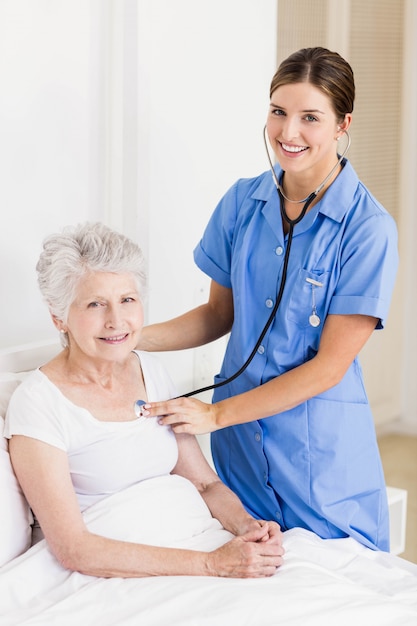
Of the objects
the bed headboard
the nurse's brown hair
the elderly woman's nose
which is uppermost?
the nurse's brown hair

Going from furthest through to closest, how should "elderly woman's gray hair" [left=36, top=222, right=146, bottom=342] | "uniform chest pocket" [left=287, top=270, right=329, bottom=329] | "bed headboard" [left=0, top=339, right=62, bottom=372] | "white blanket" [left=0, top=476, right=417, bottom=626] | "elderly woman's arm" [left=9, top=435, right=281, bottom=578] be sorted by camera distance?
"bed headboard" [left=0, top=339, right=62, bottom=372]
"uniform chest pocket" [left=287, top=270, right=329, bottom=329]
"elderly woman's gray hair" [left=36, top=222, right=146, bottom=342]
"elderly woman's arm" [left=9, top=435, right=281, bottom=578]
"white blanket" [left=0, top=476, right=417, bottom=626]

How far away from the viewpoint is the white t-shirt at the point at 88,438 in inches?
65.6

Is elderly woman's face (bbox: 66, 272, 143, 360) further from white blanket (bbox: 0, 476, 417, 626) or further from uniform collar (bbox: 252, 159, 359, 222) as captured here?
uniform collar (bbox: 252, 159, 359, 222)

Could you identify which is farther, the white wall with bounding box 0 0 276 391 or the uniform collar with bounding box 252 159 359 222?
the white wall with bounding box 0 0 276 391

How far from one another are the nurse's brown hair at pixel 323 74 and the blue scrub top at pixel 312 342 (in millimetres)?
161

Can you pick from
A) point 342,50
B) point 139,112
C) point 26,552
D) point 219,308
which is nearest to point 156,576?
point 26,552

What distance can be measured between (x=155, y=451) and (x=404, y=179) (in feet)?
8.96

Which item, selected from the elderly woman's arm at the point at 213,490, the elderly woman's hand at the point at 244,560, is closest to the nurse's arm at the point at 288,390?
the elderly woman's arm at the point at 213,490

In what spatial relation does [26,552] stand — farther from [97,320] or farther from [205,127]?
[205,127]

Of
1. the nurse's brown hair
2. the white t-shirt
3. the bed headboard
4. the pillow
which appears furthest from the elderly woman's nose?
the nurse's brown hair

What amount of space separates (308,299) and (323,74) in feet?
1.45

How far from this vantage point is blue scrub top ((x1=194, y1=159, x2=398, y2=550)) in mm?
1807

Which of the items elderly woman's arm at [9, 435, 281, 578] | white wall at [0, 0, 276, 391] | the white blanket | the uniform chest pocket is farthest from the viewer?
white wall at [0, 0, 276, 391]

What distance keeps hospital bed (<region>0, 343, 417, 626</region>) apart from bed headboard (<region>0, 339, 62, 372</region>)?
10 centimetres
